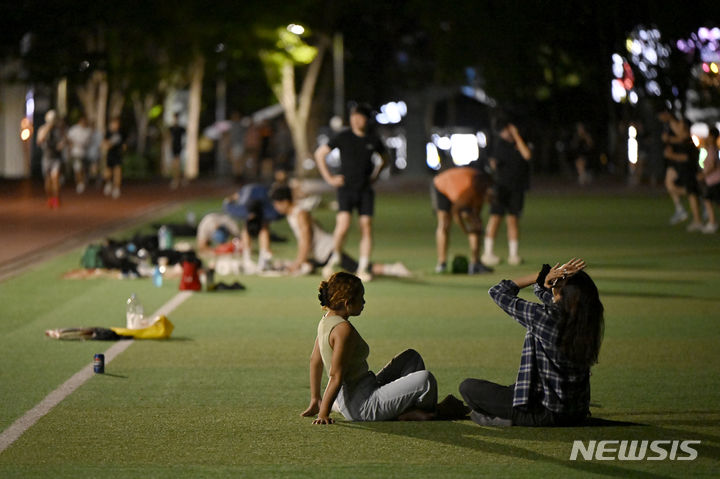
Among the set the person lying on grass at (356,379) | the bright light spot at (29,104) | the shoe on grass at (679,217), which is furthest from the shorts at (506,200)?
the bright light spot at (29,104)

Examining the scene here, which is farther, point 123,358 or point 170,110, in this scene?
point 170,110

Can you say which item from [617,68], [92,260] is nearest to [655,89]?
[92,260]

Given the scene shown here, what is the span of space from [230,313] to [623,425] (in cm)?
637

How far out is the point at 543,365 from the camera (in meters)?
7.93

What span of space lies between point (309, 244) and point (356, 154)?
1516mm

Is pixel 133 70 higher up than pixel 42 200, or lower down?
higher up

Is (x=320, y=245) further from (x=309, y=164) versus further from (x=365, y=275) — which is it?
(x=309, y=164)

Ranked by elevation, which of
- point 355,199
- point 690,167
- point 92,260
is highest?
point 690,167

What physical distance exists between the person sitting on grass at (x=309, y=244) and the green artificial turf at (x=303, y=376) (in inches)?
19.3

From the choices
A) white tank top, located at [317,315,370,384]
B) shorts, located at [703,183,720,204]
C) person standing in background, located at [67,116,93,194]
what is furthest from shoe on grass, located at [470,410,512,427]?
person standing in background, located at [67,116,93,194]

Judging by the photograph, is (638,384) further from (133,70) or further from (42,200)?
(133,70)

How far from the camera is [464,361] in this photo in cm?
1099

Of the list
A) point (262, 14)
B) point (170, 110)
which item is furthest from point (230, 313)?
point (170, 110)

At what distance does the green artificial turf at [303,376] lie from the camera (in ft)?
24.5
